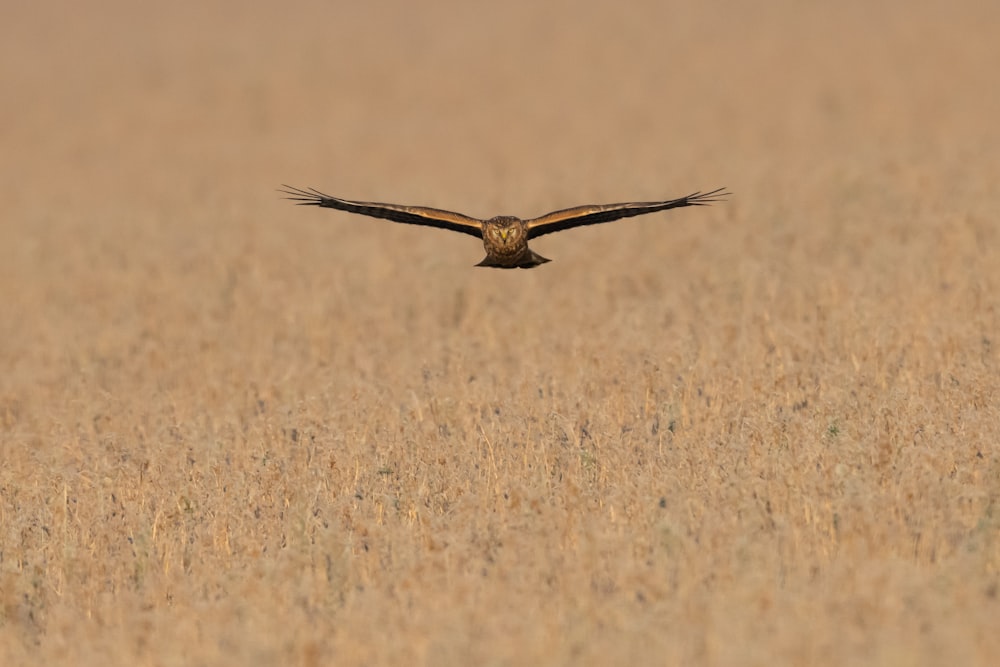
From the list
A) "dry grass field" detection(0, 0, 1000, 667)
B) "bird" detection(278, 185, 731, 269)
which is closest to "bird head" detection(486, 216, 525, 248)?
"bird" detection(278, 185, 731, 269)

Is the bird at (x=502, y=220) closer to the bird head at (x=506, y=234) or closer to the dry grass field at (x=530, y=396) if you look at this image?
the bird head at (x=506, y=234)

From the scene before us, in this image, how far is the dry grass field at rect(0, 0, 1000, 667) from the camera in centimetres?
774

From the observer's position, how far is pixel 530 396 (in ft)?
39.2

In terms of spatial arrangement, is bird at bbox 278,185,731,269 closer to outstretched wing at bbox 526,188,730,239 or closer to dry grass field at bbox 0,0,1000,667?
outstretched wing at bbox 526,188,730,239

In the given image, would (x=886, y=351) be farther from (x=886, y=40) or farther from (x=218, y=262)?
(x=886, y=40)

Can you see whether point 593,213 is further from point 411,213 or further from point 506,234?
point 411,213

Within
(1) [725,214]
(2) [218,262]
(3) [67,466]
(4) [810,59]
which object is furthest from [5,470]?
(4) [810,59]

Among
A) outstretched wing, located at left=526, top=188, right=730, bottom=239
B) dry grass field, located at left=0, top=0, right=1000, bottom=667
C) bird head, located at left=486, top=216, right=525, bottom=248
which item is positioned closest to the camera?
dry grass field, located at left=0, top=0, right=1000, bottom=667

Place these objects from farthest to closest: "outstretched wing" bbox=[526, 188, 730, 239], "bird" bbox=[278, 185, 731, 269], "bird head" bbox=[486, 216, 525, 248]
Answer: "bird head" bbox=[486, 216, 525, 248]
"bird" bbox=[278, 185, 731, 269]
"outstretched wing" bbox=[526, 188, 730, 239]

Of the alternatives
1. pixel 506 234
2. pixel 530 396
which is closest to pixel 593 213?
pixel 506 234

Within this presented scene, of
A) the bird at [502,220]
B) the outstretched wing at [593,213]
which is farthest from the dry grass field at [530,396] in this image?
the outstretched wing at [593,213]

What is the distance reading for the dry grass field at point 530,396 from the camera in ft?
25.4

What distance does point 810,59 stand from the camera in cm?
3166

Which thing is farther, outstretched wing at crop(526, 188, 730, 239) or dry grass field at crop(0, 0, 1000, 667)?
outstretched wing at crop(526, 188, 730, 239)
